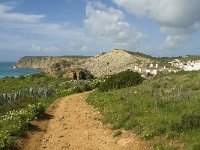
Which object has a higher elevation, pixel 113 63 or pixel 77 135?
pixel 113 63

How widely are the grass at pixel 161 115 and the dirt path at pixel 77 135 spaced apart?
55 centimetres

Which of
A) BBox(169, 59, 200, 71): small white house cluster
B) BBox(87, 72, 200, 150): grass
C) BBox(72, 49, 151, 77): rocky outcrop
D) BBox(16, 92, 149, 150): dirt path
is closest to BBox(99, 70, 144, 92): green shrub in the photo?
BBox(87, 72, 200, 150): grass

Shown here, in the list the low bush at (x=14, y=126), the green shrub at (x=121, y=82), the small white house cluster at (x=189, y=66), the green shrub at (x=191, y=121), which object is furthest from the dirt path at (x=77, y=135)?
the small white house cluster at (x=189, y=66)

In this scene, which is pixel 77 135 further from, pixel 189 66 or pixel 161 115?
pixel 189 66

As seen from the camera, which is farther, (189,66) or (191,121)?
(189,66)

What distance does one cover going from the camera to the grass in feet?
48.4

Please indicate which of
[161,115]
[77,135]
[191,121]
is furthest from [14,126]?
[191,121]

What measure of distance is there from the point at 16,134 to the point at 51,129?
2.97 m

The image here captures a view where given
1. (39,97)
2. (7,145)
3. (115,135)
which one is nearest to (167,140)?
(115,135)

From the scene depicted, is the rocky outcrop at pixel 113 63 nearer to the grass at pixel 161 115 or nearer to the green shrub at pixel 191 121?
the grass at pixel 161 115

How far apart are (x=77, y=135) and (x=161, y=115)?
3.92m

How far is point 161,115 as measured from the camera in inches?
698

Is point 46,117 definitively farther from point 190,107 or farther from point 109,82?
point 109,82

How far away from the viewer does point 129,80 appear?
38.0 meters
